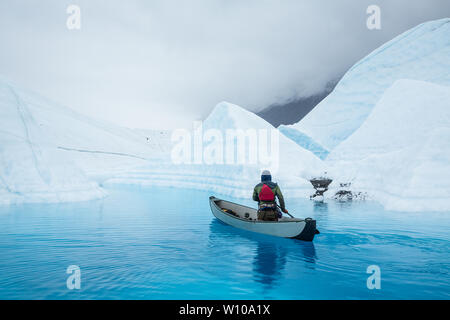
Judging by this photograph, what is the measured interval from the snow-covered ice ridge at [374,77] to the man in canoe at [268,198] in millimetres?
36740

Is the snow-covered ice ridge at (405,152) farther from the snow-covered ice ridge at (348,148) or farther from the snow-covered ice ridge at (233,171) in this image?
the snow-covered ice ridge at (233,171)

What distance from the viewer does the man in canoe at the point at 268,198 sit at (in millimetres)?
9070

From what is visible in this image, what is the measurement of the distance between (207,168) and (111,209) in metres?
13.3

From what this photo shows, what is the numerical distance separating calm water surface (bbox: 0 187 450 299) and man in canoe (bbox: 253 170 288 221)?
0.87 meters

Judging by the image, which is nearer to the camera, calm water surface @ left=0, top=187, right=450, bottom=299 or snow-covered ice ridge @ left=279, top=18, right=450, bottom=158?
calm water surface @ left=0, top=187, right=450, bottom=299

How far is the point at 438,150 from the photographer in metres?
17.2

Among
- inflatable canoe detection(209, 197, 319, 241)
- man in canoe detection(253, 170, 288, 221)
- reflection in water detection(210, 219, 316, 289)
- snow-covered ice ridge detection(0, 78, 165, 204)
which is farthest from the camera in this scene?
snow-covered ice ridge detection(0, 78, 165, 204)

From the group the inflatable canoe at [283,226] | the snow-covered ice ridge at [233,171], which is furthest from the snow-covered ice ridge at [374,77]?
the inflatable canoe at [283,226]

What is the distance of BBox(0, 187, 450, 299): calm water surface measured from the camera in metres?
5.46

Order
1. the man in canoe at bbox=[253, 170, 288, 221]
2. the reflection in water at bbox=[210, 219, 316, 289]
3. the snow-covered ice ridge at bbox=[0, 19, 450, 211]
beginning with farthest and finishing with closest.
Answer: the snow-covered ice ridge at bbox=[0, 19, 450, 211], the man in canoe at bbox=[253, 170, 288, 221], the reflection in water at bbox=[210, 219, 316, 289]

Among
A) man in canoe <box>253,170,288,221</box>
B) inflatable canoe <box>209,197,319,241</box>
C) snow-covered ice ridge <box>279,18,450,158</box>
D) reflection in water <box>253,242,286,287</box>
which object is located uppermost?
snow-covered ice ridge <box>279,18,450,158</box>

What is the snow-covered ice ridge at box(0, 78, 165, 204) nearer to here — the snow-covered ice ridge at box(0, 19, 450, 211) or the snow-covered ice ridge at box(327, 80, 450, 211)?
the snow-covered ice ridge at box(0, 19, 450, 211)

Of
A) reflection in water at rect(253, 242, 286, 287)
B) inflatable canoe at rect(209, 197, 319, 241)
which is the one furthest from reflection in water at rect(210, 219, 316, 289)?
inflatable canoe at rect(209, 197, 319, 241)

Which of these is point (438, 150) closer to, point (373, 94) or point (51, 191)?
point (51, 191)
